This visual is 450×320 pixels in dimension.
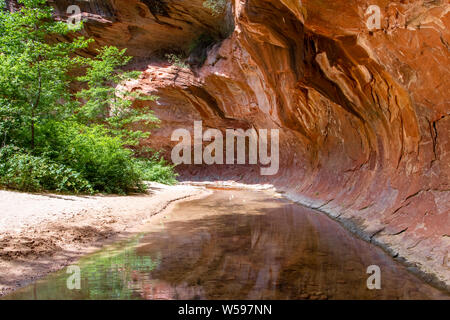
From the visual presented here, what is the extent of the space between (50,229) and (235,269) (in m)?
3.38

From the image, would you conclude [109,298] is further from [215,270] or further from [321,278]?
[321,278]

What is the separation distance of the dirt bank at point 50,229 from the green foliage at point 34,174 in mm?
710

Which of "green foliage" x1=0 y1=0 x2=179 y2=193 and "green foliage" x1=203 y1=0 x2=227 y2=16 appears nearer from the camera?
"green foliage" x1=0 y1=0 x2=179 y2=193

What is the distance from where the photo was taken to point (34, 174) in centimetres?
884

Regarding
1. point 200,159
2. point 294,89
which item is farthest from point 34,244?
point 200,159

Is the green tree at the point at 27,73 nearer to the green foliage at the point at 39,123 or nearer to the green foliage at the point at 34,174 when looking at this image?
the green foliage at the point at 39,123

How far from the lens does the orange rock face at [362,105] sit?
468 cm

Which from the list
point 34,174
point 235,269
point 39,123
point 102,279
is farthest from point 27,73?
point 235,269

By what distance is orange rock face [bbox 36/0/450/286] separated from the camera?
468 cm

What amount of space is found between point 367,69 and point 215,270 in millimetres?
5330

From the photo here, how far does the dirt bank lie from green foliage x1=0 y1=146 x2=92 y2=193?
0.71 meters

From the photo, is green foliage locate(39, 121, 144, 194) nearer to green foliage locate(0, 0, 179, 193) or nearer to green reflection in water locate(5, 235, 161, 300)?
green foliage locate(0, 0, 179, 193)

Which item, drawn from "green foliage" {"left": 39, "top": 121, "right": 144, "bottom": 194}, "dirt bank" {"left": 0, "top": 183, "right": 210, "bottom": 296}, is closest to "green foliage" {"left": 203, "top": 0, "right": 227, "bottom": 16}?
"green foliage" {"left": 39, "top": 121, "right": 144, "bottom": 194}

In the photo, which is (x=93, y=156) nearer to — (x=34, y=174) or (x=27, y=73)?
(x=34, y=174)
